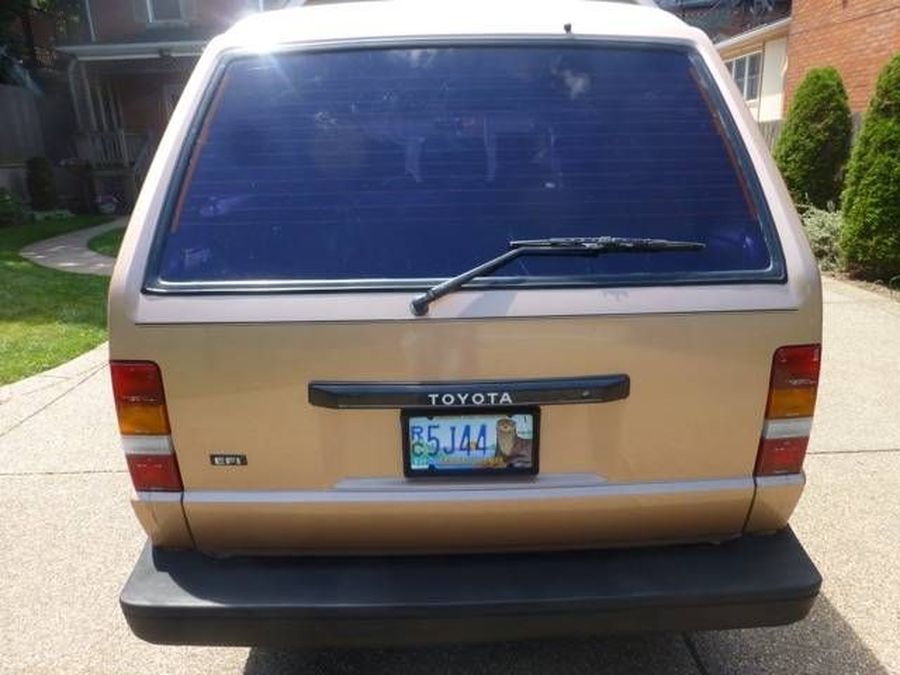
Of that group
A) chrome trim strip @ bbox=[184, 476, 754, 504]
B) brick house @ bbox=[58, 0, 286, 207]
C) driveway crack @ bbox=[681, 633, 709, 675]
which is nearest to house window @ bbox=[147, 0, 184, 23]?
brick house @ bbox=[58, 0, 286, 207]

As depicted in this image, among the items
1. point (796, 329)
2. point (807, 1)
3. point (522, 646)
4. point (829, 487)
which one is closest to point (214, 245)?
point (796, 329)

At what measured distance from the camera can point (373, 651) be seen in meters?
2.47

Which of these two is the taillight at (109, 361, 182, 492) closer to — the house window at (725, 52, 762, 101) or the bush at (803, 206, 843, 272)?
the bush at (803, 206, 843, 272)

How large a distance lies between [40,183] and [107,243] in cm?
539

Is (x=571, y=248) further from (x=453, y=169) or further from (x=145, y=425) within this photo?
(x=145, y=425)

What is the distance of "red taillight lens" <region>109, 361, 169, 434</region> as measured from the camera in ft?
5.84

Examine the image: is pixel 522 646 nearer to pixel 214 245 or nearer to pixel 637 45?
pixel 214 245

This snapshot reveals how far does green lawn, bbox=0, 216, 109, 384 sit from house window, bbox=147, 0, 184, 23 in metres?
9.87

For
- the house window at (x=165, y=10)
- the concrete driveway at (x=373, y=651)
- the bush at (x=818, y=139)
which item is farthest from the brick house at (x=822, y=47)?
the house window at (x=165, y=10)

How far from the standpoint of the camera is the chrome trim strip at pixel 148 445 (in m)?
1.83

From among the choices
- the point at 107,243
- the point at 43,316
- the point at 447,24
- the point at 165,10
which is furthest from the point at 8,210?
the point at 447,24

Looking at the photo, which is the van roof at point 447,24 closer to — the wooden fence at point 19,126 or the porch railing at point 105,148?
the porch railing at point 105,148

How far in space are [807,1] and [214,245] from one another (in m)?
14.6

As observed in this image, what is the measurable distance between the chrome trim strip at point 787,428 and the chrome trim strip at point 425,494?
23 centimetres
